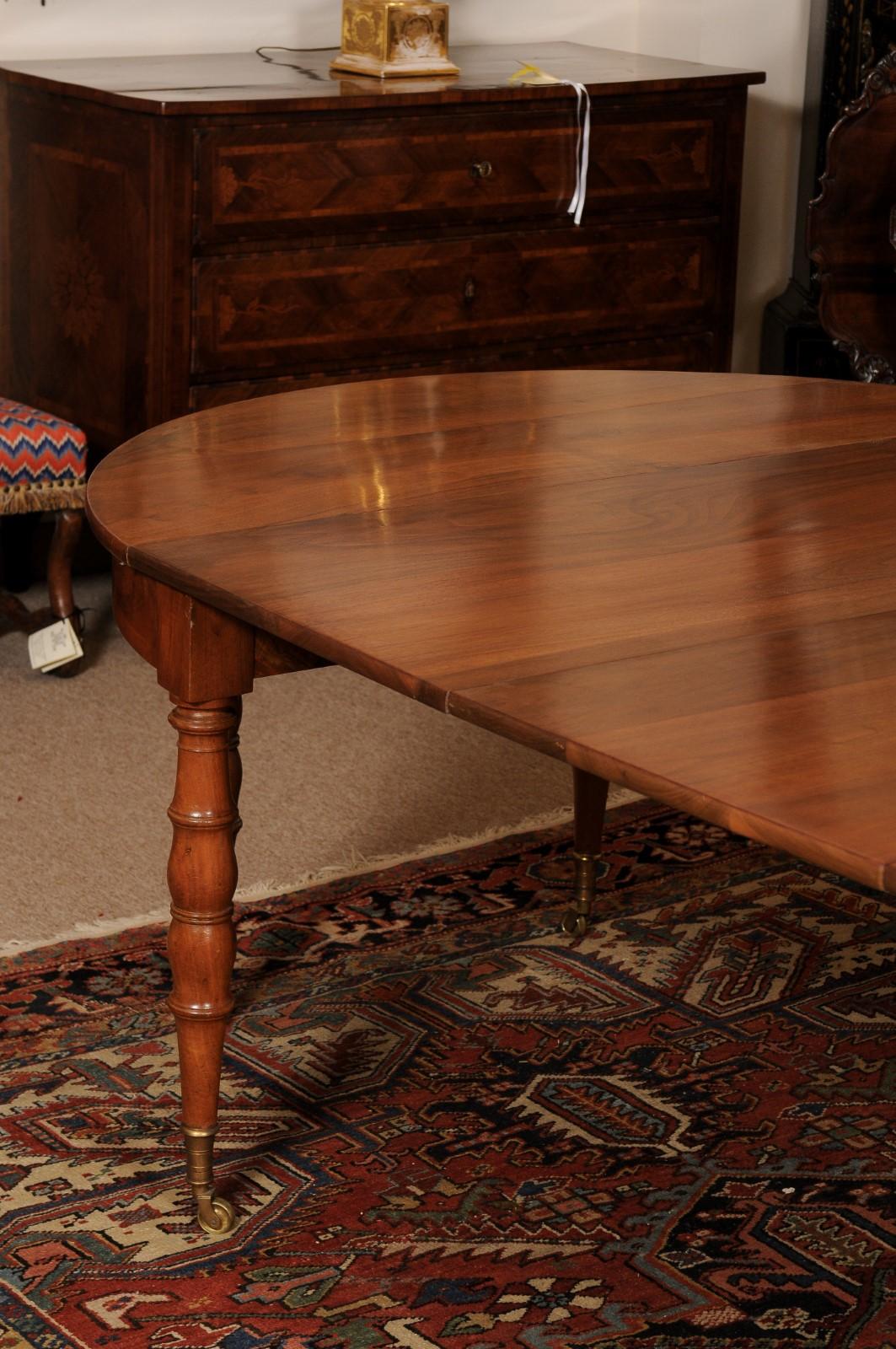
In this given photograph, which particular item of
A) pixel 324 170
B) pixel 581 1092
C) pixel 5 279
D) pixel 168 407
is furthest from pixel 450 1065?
pixel 5 279

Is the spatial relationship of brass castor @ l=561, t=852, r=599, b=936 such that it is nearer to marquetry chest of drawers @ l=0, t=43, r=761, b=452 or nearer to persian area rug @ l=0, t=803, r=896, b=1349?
persian area rug @ l=0, t=803, r=896, b=1349

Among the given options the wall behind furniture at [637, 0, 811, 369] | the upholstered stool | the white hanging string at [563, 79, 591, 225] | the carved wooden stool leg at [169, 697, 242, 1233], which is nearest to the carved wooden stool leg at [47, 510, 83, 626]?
the upholstered stool

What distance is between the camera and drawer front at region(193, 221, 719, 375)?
3.85 m

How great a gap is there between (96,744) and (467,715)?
2.24 m

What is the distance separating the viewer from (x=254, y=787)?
3361 millimetres

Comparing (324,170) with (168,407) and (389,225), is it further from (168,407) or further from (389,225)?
(168,407)

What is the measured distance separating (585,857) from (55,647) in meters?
1.46

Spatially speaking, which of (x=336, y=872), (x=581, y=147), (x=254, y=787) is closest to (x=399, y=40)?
(x=581, y=147)

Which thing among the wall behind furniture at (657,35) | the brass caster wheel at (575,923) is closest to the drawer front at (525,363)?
the wall behind furniture at (657,35)

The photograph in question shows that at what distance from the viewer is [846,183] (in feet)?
12.9

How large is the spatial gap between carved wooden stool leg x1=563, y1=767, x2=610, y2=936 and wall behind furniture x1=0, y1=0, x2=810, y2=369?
251cm

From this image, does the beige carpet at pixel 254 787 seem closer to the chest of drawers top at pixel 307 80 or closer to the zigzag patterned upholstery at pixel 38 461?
the zigzag patterned upholstery at pixel 38 461

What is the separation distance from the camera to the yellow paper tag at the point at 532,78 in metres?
4.09

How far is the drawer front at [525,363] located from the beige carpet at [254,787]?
62 cm
